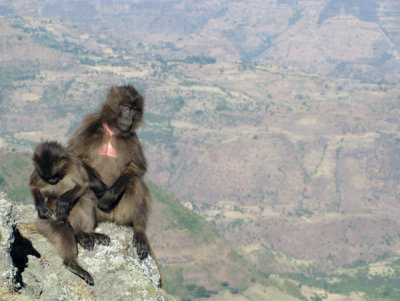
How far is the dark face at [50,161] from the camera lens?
962cm

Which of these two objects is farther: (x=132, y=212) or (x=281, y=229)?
(x=281, y=229)

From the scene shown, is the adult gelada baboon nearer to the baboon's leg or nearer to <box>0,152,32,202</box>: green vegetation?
the baboon's leg

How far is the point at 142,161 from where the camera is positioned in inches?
463

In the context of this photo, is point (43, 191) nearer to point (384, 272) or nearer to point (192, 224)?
point (192, 224)

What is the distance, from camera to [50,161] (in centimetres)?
964

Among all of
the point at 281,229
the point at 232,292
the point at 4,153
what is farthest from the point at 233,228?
the point at 4,153

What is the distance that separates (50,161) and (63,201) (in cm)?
86

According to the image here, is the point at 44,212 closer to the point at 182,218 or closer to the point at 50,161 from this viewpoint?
the point at 50,161

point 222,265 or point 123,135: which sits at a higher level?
point 123,135

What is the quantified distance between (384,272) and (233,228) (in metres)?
49.4

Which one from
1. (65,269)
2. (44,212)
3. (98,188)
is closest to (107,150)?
(98,188)

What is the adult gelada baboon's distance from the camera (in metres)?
11.0

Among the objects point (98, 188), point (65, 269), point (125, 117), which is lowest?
point (65, 269)

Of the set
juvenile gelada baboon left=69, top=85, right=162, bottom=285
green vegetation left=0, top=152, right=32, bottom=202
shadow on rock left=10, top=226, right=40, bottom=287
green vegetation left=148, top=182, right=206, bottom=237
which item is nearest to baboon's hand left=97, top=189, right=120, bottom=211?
juvenile gelada baboon left=69, top=85, right=162, bottom=285
